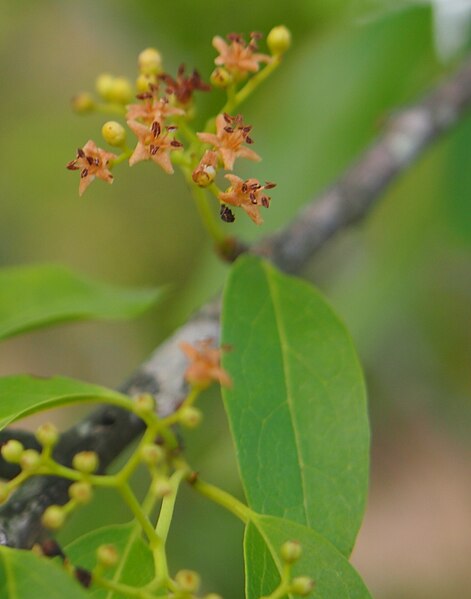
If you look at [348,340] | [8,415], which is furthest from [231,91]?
[8,415]

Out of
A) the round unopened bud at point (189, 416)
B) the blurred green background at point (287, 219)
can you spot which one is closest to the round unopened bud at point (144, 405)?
the round unopened bud at point (189, 416)

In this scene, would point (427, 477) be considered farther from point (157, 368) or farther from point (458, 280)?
point (157, 368)

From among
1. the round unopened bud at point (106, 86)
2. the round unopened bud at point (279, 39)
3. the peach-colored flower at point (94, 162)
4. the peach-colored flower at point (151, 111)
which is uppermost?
the round unopened bud at point (106, 86)

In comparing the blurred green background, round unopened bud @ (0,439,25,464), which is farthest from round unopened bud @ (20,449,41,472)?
the blurred green background

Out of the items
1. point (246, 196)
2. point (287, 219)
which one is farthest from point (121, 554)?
point (287, 219)

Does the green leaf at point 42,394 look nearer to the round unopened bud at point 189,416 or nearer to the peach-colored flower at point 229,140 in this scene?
the round unopened bud at point 189,416

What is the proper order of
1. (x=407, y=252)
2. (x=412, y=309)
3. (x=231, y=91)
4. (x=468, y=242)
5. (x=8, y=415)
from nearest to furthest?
(x=8, y=415), (x=231, y=91), (x=468, y=242), (x=407, y=252), (x=412, y=309)
